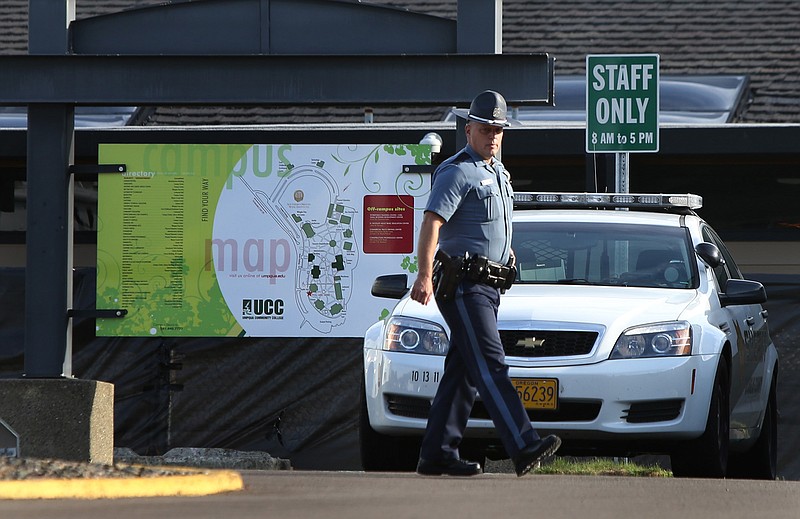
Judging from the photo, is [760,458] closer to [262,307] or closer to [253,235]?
[262,307]

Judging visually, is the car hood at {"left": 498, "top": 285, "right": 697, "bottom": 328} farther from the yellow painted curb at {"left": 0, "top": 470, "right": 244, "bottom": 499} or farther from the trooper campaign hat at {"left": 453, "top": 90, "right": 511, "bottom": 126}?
the yellow painted curb at {"left": 0, "top": 470, "right": 244, "bottom": 499}

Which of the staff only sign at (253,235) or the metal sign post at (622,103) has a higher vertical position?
the metal sign post at (622,103)

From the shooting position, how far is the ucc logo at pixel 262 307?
44.1 ft

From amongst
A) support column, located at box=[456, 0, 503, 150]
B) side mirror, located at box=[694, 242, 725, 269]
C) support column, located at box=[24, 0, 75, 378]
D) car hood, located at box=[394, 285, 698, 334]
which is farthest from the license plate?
support column, located at box=[24, 0, 75, 378]

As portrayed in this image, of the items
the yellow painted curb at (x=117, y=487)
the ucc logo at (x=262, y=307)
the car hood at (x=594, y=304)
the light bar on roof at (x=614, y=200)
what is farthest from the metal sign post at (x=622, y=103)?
the yellow painted curb at (x=117, y=487)

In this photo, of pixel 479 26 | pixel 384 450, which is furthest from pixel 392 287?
pixel 479 26

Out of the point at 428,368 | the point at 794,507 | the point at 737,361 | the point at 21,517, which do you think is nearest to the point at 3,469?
the point at 21,517

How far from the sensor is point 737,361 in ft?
32.8

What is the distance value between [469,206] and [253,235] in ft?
16.9

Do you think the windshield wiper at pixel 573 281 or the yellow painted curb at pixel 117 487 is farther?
the windshield wiper at pixel 573 281

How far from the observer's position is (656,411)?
30.0 feet

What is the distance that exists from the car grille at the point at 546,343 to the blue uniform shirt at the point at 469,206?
0.72 m

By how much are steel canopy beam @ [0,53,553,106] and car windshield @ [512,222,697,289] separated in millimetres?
1514

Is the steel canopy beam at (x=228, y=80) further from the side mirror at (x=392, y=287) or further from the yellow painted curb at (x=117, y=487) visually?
the yellow painted curb at (x=117, y=487)
